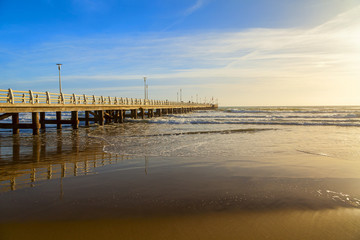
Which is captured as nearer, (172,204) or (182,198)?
(172,204)

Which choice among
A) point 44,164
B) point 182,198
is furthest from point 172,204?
point 44,164

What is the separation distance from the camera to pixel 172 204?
4691 mm

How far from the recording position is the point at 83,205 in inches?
184

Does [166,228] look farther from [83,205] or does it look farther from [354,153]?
[354,153]

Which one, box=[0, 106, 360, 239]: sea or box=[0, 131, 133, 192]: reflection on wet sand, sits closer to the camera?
box=[0, 106, 360, 239]: sea

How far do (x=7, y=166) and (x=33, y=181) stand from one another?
245 cm

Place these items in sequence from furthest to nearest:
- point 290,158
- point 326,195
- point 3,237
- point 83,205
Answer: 1. point 290,158
2. point 326,195
3. point 83,205
4. point 3,237

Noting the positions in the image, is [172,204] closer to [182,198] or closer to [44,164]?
[182,198]

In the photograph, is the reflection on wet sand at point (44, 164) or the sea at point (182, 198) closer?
the sea at point (182, 198)

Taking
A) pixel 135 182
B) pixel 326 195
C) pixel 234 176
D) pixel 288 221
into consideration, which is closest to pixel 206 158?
pixel 234 176

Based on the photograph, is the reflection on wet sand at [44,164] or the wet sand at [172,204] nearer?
the wet sand at [172,204]

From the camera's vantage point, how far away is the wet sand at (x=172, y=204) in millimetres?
3711

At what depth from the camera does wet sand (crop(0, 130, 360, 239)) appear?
12.2ft

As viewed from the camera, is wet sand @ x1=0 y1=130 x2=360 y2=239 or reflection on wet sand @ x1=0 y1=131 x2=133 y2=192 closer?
wet sand @ x1=0 y1=130 x2=360 y2=239
